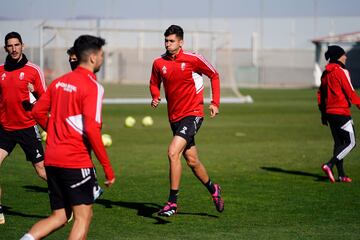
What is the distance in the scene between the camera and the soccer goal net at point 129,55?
36131 mm

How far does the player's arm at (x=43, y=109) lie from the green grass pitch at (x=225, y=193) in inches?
83.5

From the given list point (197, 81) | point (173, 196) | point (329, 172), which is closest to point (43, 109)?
point (173, 196)

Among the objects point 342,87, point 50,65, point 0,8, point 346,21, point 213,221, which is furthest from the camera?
point 346,21

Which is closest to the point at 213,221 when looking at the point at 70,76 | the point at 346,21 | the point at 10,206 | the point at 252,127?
the point at 10,206

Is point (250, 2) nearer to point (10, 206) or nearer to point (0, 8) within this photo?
point (0, 8)

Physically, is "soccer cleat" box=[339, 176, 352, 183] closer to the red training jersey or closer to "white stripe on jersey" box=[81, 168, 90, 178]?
the red training jersey

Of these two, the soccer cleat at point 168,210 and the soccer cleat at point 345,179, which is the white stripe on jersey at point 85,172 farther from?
the soccer cleat at point 345,179

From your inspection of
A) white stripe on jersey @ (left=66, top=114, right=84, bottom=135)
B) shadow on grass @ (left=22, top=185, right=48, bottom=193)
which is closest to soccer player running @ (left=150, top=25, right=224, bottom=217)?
shadow on grass @ (left=22, top=185, right=48, bottom=193)

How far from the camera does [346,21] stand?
2562 inches

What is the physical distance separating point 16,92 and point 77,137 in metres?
3.54

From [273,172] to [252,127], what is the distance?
10.0 m

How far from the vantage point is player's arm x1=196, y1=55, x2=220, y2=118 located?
10883mm

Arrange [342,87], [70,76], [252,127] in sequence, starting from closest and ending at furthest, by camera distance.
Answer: [70,76] → [342,87] → [252,127]

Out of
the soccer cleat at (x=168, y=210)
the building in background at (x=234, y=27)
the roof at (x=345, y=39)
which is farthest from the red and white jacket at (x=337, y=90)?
the roof at (x=345, y=39)
